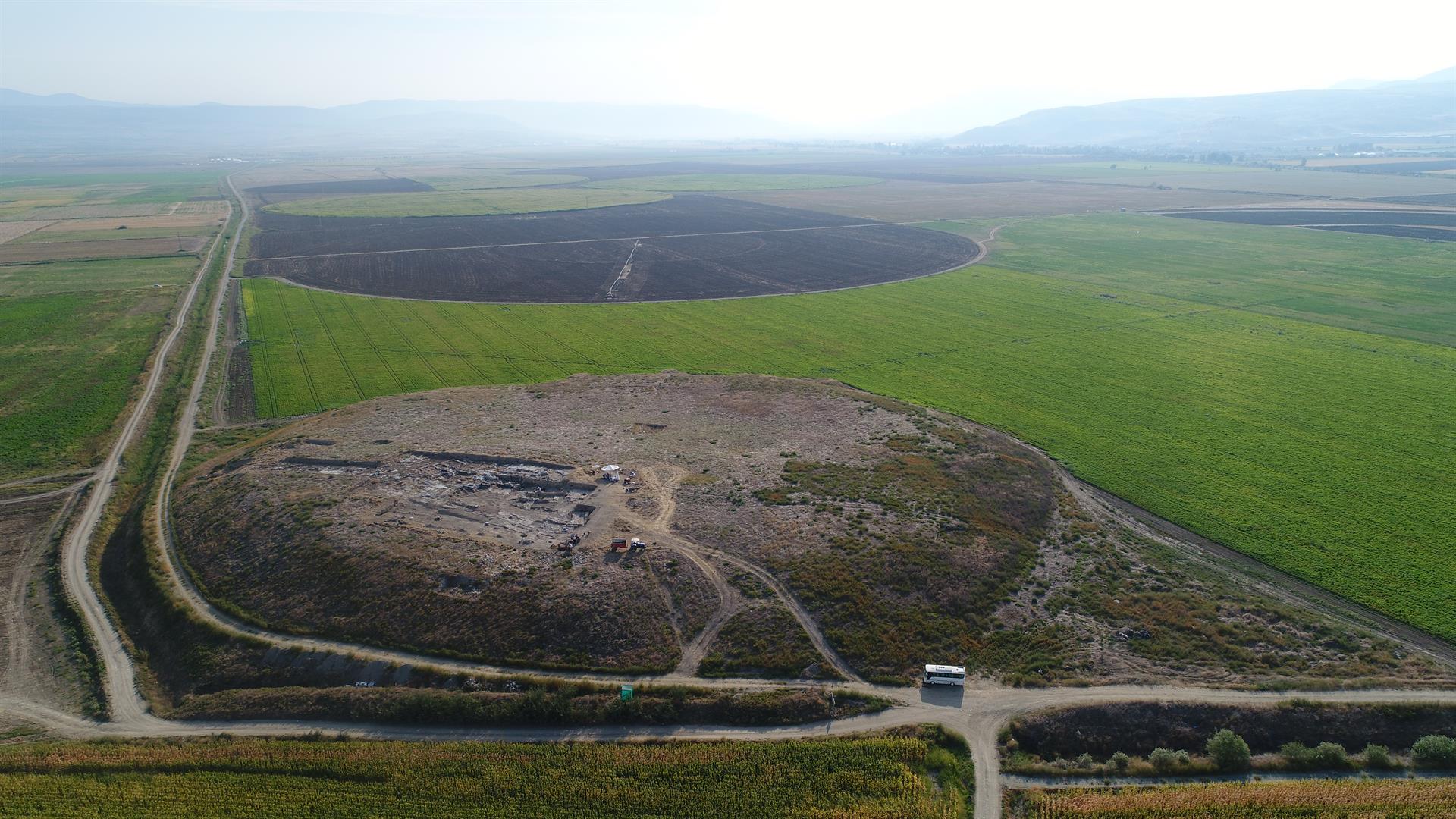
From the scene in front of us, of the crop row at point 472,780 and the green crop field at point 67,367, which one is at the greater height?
the green crop field at point 67,367

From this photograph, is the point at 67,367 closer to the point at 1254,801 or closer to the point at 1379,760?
the point at 1254,801

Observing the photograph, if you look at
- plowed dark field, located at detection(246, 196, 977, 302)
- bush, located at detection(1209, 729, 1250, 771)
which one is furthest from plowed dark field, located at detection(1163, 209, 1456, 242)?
bush, located at detection(1209, 729, 1250, 771)

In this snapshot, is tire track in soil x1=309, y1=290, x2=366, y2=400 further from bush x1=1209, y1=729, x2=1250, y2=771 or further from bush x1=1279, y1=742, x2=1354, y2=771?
bush x1=1279, y1=742, x2=1354, y2=771

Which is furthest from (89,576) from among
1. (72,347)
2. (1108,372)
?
(1108,372)

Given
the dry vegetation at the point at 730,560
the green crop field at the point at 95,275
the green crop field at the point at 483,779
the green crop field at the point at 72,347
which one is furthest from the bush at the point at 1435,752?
the green crop field at the point at 95,275

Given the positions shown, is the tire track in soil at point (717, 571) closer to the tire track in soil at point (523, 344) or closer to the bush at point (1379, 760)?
the bush at point (1379, 760)
